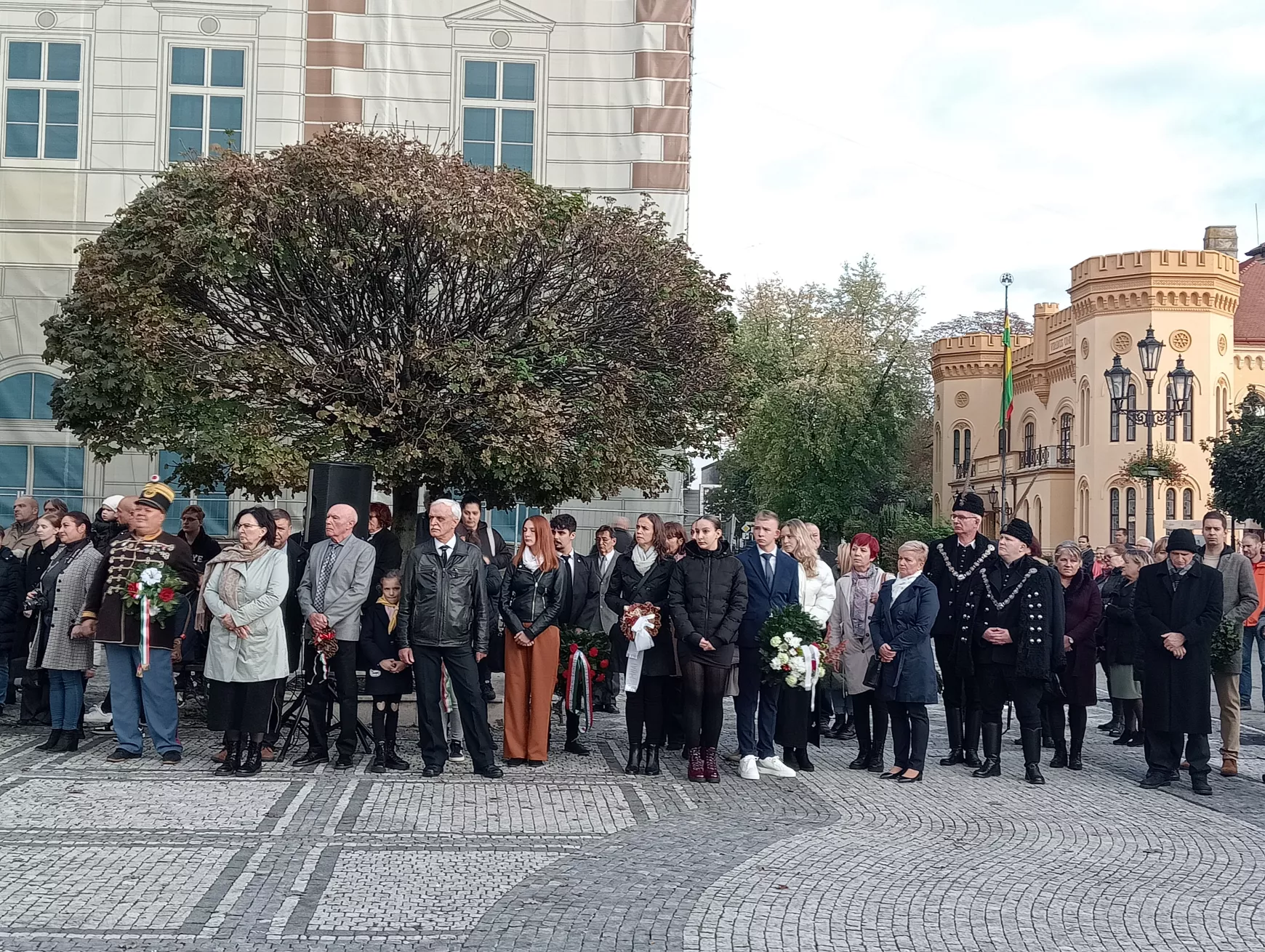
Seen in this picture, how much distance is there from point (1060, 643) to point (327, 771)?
5.63 meters

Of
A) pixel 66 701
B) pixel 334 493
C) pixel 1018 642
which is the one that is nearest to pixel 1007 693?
pixel 1018 642

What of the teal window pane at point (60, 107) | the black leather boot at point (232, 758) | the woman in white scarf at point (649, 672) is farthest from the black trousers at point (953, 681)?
the teal window pane at point (60, 107)

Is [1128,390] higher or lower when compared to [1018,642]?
higher

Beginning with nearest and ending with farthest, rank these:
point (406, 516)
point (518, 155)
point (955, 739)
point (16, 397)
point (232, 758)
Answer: point (232, 758)
point (955, 739)
point (406, 516)
point (16, 397)
point (518, 155)

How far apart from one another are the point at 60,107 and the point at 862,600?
682 inches

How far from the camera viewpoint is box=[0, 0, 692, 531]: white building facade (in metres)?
22.0

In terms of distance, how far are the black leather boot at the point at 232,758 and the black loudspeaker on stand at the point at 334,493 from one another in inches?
84.6

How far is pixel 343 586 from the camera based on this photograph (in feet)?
33.1

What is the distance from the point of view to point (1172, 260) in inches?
2120

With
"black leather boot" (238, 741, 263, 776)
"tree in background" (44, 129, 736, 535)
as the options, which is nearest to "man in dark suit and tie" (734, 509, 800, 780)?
"black leather boot" (238, 741, 263, 776)

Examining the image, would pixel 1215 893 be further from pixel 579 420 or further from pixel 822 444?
pixel 822 444

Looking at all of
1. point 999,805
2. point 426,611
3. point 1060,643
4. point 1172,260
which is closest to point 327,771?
point 426,611

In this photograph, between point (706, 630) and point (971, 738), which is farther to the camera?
point (971, 738)

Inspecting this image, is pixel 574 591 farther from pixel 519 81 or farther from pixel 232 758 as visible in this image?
pixel 519 81
